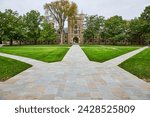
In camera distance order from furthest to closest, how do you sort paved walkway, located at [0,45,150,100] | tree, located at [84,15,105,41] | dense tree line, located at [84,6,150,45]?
tree, located at [84,15,105,41] → dense tree line, located at [84,6,150,45] → paved walkway, located at [0,45,150,100]

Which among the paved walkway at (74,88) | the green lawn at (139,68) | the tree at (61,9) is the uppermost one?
the tree at (61,9)

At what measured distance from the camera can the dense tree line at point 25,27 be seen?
53.5 m

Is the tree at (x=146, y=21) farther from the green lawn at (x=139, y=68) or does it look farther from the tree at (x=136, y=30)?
the green lawn at (x=139, y=68)

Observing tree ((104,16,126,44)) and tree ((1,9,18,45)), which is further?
tree ((104,16,126,44))

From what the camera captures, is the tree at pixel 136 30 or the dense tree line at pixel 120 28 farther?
the dense tree line at pixel 120 28

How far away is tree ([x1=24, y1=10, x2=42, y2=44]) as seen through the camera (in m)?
62.5

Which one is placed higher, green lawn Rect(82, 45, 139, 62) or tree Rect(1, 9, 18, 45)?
tree Rect(1, 9, 18, 45)

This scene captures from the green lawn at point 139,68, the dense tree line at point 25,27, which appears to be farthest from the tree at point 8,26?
the green lawn at point 139,68

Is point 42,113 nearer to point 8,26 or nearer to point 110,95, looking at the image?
point 110,95

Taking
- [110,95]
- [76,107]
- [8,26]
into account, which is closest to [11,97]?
[76,107]

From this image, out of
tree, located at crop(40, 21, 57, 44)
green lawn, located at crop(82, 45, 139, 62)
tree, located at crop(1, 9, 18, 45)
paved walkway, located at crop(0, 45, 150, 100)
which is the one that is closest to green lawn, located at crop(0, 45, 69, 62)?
green lawn, located at crop(82, 45, 139, 62)

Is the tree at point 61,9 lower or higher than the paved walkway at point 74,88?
higher

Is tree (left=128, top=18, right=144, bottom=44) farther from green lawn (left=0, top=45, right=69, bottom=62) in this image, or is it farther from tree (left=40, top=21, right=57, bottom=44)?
green lawn (left=0, top=45, right=69, bottom=62)

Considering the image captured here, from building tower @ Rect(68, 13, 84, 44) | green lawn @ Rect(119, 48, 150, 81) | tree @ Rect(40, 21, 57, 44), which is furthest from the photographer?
building tower @ Rect(68, 13, 84, 44)
